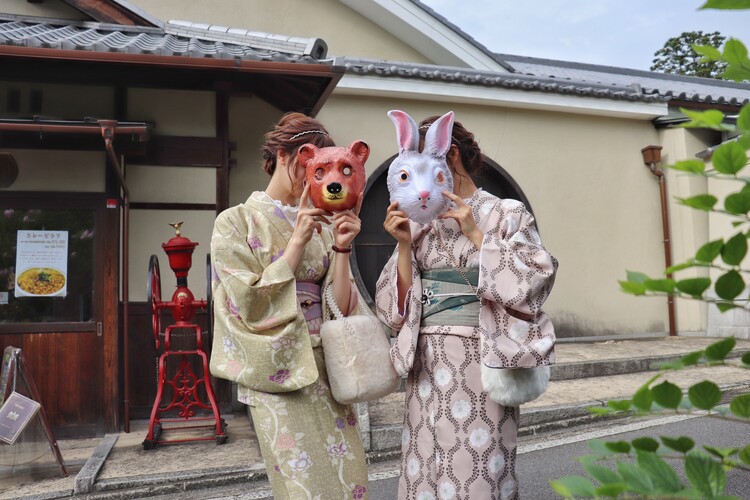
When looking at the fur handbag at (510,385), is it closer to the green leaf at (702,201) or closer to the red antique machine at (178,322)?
the green leaf at (702,201)

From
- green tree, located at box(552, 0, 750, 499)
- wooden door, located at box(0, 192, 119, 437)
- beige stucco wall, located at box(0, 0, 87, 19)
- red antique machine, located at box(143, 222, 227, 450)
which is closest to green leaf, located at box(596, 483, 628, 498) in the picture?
green tree, located at box(552, 0, 750, 499)

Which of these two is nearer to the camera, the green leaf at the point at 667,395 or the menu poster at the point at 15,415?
the green leaf at the point at 667,395

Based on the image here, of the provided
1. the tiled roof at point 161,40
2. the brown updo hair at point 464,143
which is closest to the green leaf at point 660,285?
the brown updo hair at point 464,143

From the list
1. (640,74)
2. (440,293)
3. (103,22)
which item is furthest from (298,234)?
(640,74)

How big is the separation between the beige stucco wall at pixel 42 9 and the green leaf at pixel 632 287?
7.81 m

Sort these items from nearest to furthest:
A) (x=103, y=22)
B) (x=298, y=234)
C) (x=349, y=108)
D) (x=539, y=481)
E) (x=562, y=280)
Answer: (x=298, y=234), (x=539, y=481), (x=103, y=22), (x=349, y=108), (x=562, y=280)

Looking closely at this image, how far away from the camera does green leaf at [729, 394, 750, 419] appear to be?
0.82 m

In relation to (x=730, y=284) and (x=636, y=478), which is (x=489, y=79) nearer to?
(x=730, y=284)

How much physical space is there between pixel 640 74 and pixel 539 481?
53.2ft

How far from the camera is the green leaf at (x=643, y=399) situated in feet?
2.61

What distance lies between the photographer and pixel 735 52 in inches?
31.0

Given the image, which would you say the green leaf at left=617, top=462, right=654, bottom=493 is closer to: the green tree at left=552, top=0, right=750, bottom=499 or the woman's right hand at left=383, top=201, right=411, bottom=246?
the green tree at left=552, top=0, right=750, bottom=499

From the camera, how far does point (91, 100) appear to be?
6.65m

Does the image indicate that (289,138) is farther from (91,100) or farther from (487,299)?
(91,100)
